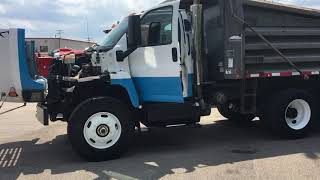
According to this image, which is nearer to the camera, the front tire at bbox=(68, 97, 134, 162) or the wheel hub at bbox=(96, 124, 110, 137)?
the front tire at bbox=(68, 97, 134, 162)

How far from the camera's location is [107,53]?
8672 millimetres

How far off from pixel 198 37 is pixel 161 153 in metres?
2.05

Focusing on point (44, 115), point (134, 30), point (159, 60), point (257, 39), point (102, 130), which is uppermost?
point (134, 30)

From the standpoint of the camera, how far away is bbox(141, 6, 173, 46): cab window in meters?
8.71

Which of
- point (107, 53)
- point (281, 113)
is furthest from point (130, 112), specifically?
point (281, 113)

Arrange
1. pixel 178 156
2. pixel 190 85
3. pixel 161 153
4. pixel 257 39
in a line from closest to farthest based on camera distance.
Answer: pixel 178 156, pixel 161 153, pixel 190 85, pixel 257 39

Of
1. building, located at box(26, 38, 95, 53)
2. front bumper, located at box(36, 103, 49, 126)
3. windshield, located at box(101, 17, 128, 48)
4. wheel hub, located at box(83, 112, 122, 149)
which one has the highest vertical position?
building, located at box(26, 38, 95, 53)

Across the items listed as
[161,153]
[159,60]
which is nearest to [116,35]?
[159,60]

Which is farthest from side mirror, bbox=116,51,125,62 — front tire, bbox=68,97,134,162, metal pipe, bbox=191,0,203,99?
metal pipe, bbox=191,0,203,99

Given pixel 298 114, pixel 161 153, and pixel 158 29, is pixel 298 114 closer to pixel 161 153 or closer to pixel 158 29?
pixel 161 153

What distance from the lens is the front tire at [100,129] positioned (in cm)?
814

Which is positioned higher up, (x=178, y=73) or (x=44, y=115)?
(x=178, y=73)

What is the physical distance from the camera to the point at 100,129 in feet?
27.1

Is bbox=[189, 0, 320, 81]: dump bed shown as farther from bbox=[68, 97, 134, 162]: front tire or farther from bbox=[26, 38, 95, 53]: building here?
bbox=[26, 38, 95, 53]: building
